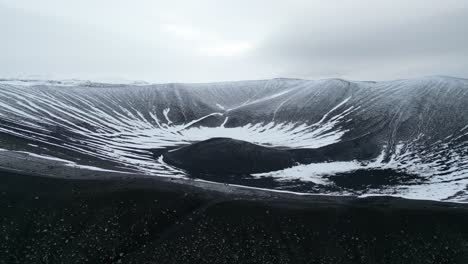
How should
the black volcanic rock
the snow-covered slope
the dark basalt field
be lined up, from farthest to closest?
1. the black volcanic rock
2. the snow-covered slope
3. the dark basalt field

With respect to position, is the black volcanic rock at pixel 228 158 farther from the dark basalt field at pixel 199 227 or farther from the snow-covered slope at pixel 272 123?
the dark basalt field at pixel 199 227

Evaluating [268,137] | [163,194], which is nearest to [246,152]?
[268,137]

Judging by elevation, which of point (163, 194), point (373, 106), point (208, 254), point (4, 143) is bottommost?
point (208, 254)

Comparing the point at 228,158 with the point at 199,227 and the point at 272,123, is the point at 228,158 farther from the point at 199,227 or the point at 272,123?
the point at 272,123

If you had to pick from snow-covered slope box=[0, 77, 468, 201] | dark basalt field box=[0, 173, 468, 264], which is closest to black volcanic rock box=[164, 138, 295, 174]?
snow-covered slope box=[0, 77, 468, 201]

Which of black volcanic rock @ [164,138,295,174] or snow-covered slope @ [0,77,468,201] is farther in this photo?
black volcanic rock @ [164,138,295,174]

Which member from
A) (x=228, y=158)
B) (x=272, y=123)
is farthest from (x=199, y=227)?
(x=272, y=123)

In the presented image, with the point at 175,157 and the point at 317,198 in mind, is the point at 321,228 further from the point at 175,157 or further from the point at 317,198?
the point at 175,157

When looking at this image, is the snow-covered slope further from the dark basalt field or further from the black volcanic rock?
the dark basalt field
